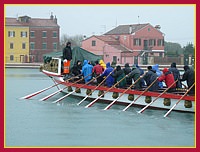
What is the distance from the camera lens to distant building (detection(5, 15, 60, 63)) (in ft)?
193

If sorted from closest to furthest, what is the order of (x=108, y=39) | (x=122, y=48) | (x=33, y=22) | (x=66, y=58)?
(x=66, y=58) < (x=122, y=48) < (x=108, y=39) < (x=33, y=22)

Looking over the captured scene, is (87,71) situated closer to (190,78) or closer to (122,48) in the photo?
(190,78)

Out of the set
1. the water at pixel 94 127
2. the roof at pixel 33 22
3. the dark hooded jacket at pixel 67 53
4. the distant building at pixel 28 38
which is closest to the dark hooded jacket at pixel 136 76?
the water at pixel 94 127

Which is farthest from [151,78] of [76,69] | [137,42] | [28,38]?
[28,38]

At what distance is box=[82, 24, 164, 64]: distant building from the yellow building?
742 centimetres

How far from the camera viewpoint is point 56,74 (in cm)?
1972

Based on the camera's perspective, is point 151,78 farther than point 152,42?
No

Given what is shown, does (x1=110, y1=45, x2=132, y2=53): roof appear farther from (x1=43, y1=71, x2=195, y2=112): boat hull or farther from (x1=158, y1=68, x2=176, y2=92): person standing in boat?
(x1=158, y1=68, x2=176, y2=92): person standing in boat

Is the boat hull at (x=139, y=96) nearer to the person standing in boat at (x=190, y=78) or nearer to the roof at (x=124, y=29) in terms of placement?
the person standing in boat at (x=190, y=78)

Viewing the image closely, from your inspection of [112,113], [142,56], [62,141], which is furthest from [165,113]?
[142,56]

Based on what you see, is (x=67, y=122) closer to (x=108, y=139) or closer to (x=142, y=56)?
(x=108, y=139)

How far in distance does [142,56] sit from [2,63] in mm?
46794

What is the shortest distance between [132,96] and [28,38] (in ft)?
149

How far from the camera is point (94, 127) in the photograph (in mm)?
12477
